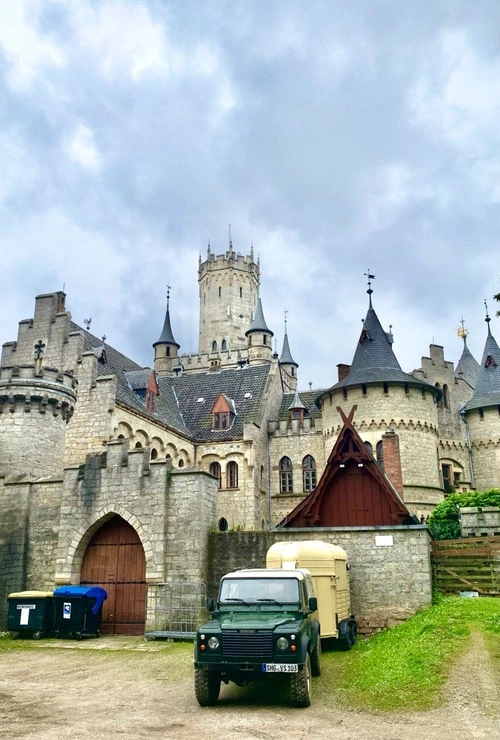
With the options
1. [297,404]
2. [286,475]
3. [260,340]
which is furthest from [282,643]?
[260,340]

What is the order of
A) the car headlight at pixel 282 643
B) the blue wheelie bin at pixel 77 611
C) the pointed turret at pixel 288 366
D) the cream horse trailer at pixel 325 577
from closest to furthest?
the car headlight at pixel 282 643, the cream horse trailer at pixel 325 577, the blue wheelie bin at pixel 77 611, the pointed turret at pixel 288 366

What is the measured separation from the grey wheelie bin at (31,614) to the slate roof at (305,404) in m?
23.6

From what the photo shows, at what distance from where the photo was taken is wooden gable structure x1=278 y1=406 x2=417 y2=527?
754 inches

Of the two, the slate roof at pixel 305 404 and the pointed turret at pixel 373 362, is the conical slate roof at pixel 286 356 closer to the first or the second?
the slate roof at pixel 305 404

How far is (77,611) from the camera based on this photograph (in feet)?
59.0

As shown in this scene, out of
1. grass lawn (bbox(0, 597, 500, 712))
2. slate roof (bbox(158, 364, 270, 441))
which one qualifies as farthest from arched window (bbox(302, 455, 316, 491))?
grass lawn (bbox(0, 597, 500, 712))

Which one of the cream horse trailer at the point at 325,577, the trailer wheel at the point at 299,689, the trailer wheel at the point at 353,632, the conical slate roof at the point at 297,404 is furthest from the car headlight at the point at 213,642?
the conical slate roof at the point at 297,404

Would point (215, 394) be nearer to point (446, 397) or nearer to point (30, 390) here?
point (446, 397)

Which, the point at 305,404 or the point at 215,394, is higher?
the point at 215,394

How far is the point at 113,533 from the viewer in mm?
20047

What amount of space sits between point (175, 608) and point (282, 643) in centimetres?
940

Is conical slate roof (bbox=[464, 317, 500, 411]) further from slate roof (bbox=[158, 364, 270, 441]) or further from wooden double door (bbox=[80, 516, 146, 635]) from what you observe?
wooden double door (bbox=[80, 516, 146, 635])

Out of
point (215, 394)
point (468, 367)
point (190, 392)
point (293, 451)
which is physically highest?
point (468, 367)

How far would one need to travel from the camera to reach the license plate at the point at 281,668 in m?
9.09
